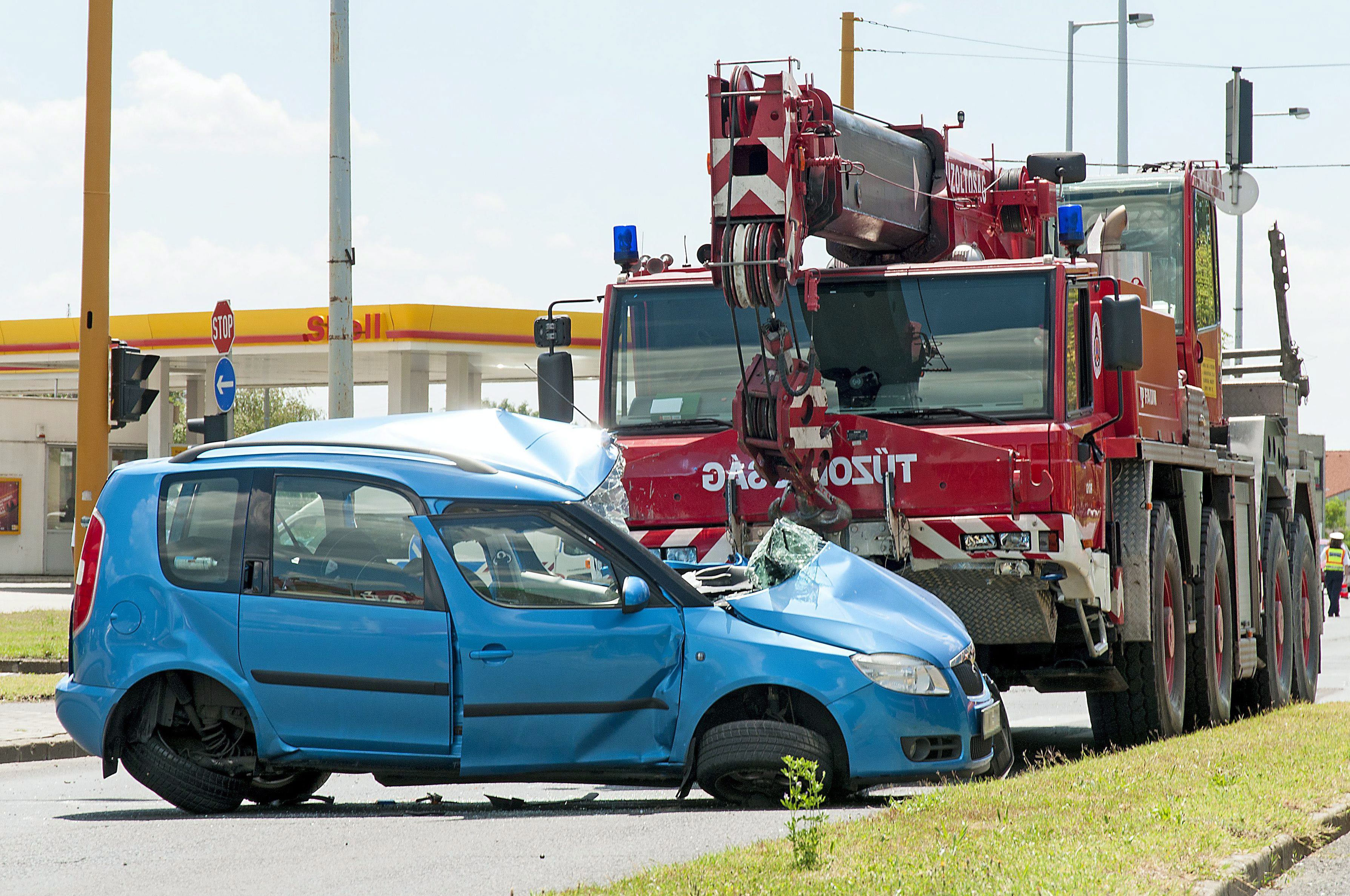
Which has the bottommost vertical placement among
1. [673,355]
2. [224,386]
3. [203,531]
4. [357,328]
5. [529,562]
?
[529,562]

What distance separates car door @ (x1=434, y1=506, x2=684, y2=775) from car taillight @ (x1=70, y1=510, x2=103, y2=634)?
163 cm

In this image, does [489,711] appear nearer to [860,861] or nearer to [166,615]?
[166,615]

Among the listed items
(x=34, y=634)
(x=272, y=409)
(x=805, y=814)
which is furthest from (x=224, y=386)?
(x=272, y=409)

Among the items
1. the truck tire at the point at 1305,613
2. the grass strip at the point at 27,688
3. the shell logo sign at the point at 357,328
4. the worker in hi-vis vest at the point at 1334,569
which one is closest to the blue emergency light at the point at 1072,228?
the truck tire at the point at 1305,613

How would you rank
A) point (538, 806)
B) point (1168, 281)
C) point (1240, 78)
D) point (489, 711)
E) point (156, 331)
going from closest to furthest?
point (489, 711) < point (538, 806) < point (1168, 281) < point (1240, 78) < point (156, 331)

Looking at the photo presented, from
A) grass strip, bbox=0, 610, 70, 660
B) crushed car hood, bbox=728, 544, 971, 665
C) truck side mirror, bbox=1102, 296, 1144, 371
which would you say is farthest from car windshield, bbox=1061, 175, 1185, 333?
grass strip, bbox=0, 610, 70, 660

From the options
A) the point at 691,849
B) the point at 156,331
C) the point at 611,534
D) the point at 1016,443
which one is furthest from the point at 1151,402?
the point at 156,331

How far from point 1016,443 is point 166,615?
4.43 m

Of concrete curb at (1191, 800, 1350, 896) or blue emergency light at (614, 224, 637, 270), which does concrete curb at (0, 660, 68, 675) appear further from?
concrete curb at (1191, 800, 1350, 896)

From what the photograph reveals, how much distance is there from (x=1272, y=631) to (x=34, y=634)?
11937mm

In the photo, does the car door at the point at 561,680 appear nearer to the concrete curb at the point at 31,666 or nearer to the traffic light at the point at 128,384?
the traffic light at the point at 128,384

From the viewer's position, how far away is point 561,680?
736 centimetres

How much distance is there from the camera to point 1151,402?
436 inches

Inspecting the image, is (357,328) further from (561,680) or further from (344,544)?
(561,680)
